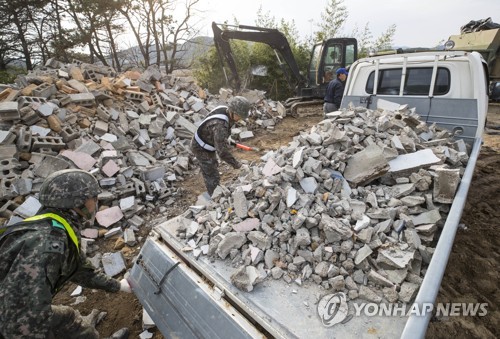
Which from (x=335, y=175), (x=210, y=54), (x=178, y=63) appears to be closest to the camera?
(x=335, y=175)

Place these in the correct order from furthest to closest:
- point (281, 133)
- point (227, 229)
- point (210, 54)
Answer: point (210, 54)
point (281, 133)
point (227, 229)

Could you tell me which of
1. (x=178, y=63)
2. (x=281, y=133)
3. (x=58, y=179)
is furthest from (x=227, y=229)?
(x=178, y=63)

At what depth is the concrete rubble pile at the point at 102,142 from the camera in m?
4.38

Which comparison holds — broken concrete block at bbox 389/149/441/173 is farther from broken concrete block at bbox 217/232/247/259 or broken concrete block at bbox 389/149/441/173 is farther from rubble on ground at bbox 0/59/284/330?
rubble on ground at bbox 0/59/284/330

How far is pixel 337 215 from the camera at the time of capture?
197cm

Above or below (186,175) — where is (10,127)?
above

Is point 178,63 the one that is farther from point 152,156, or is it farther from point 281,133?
point 152,156

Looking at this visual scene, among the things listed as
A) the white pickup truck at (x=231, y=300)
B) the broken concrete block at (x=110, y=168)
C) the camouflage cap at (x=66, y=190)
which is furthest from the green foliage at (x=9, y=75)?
the white pickup truck at (x=231, y=300)

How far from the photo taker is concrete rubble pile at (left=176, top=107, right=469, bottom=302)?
167 centimetres

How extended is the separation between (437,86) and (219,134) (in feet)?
10.3

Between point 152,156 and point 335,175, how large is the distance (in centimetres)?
499

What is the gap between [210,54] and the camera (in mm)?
13430

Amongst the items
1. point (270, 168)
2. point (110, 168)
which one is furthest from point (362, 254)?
point (110, 168)

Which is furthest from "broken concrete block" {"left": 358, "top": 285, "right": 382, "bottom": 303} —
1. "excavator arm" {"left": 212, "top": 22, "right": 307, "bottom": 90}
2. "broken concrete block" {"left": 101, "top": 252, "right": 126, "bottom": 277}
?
"excavator arm" {"left": 212, "top": 22, "right": 307, "bottom": 90}
